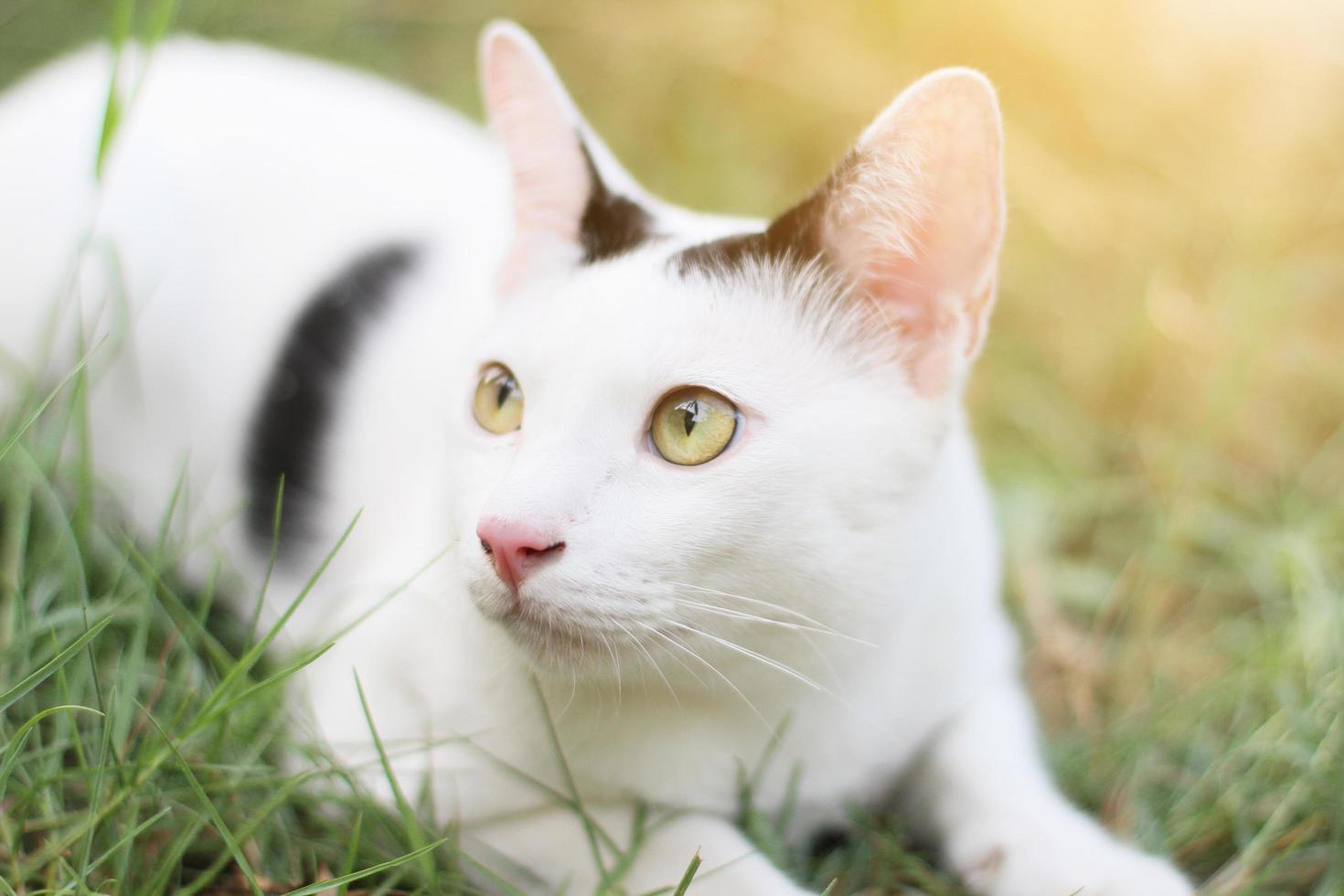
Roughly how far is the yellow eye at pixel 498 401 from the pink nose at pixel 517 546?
0.22 meters

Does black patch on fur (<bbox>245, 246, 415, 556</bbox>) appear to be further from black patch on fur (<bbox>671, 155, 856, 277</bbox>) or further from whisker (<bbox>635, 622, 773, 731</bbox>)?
whisker (<bbox>635, 622, 773, 731</bbox>)

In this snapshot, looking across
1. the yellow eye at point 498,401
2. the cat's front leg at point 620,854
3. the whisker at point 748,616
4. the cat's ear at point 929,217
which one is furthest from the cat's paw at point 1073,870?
the yellow eye at point 498,401

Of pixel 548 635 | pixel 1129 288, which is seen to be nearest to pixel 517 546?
pixel 548 635

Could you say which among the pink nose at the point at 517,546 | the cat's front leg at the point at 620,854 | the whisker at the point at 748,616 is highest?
the pink nose at the point at 517,546

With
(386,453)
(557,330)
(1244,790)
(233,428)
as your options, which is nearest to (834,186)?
(557,330)

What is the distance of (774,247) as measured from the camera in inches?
52.4

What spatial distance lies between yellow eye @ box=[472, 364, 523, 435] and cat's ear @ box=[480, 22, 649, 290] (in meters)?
0.16

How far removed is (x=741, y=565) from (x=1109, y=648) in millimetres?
1185

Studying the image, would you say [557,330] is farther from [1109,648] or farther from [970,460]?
[1109,648]

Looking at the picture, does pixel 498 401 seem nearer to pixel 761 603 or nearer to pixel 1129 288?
pixel 761 603

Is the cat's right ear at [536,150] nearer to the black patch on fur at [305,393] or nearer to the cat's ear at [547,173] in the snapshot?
the cat's ear at [547,173]

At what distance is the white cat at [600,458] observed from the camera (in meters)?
1.20

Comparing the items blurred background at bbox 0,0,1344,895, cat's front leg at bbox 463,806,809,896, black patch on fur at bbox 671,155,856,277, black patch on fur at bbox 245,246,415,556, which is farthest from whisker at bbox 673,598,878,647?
black patch on fur at bbox 245,246,415,556

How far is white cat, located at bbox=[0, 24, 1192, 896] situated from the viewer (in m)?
1.20
